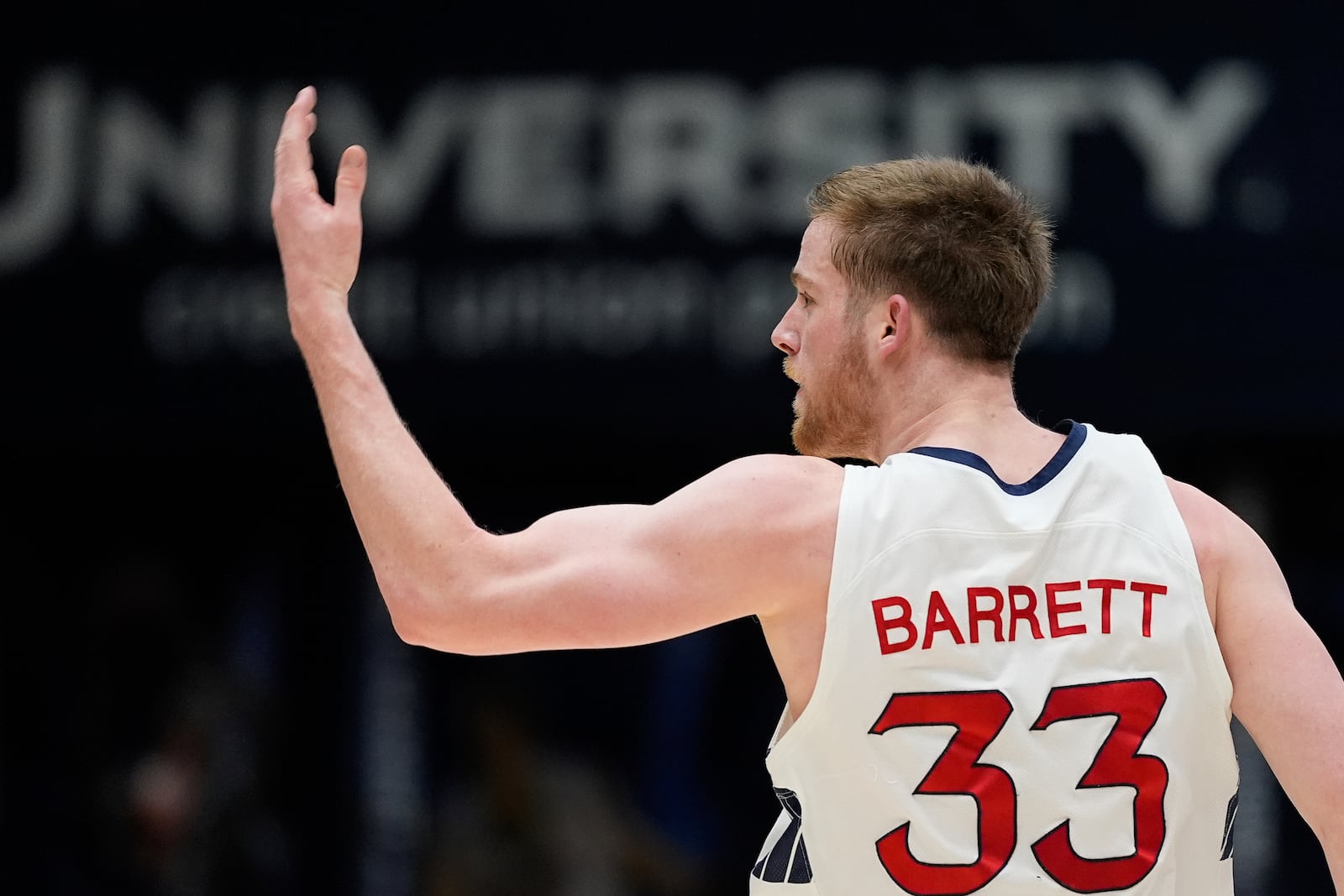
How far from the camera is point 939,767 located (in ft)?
7.76

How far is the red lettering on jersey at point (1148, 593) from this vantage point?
7.96ft

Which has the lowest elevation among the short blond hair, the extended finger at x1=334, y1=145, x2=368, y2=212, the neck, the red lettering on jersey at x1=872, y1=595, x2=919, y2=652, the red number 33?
the red number 33

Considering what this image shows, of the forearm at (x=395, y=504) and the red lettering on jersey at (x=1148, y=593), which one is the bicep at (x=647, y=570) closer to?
the forearm at (x=395, y=504)

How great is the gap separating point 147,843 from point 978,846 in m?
5.31

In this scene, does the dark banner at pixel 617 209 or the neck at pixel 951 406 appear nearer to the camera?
the neck at pixel 951 406

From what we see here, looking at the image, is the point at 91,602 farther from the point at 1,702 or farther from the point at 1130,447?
the point at 1130,447

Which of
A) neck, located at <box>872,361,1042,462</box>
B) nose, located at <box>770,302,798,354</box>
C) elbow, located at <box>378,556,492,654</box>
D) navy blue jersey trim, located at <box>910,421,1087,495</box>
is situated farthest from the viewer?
nose, located at <box>770,302,798,354</box>

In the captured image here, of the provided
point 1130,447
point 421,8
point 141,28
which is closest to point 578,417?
point 421,8

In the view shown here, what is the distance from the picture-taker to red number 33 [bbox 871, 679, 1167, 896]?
2363 millimetres

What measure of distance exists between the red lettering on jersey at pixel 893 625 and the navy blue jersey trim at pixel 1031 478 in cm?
23

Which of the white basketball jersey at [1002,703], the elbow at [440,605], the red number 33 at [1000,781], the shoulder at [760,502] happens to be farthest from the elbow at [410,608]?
the red number 33 at [1000,781]

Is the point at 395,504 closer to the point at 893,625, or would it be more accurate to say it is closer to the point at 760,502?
the point at 760,502

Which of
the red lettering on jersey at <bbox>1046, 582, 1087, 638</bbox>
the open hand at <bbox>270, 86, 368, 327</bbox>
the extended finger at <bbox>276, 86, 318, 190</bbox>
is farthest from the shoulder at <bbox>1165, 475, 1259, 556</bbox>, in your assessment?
the extended finger at <bbox>276, 86, 318, 190</bbox>

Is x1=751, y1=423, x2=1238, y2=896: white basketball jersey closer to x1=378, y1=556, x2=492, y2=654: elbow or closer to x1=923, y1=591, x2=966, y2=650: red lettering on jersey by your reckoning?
x1=923, y1=591, x2=966, y2=650: red lettering on jersey
